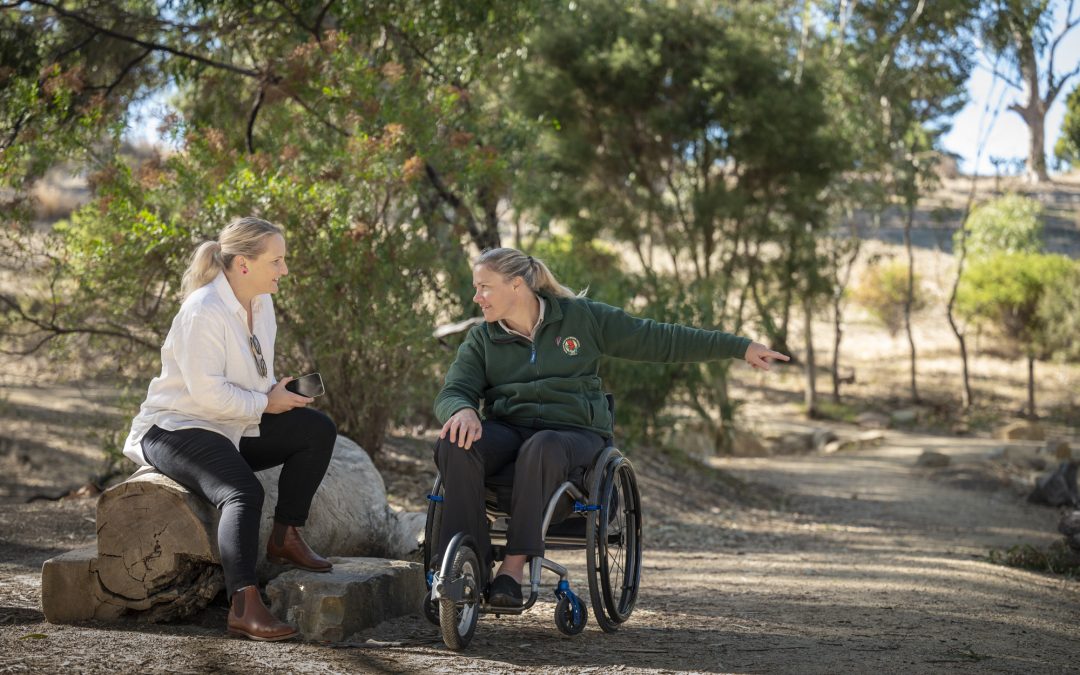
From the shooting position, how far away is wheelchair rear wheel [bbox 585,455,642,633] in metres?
3.73

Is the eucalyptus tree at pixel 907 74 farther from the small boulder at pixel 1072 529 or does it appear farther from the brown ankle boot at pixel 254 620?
the brown ankle boot at pixel 254 620

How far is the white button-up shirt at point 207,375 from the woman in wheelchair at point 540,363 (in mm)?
630

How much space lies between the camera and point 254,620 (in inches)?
136

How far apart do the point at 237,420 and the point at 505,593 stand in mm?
1014

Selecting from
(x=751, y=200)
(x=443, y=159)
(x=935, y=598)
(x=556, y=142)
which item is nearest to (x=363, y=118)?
(x=443, y=159)

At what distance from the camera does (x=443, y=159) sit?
282 inches

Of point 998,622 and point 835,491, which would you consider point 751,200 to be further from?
point 998,622

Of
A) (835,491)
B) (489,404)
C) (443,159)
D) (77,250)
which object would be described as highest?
(443,159)

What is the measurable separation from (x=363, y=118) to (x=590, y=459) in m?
3.64

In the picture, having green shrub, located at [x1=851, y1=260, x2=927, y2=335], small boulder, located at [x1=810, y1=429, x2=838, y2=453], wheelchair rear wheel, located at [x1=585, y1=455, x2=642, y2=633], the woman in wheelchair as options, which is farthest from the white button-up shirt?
green shrub, located at [x1=851, y1=260, x2=927, y2=335]

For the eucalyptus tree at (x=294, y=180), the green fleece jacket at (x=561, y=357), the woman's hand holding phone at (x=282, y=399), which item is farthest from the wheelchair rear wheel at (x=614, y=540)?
the eucalyptus tree at (x=294, y=180)

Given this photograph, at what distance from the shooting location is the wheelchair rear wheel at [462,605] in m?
3.43

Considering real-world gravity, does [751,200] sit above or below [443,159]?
above

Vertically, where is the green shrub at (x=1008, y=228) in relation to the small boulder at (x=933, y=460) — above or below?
above
